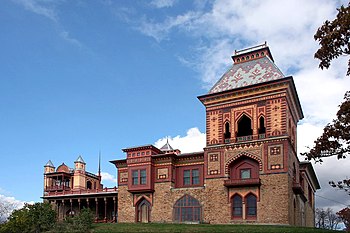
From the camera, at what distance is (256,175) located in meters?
37.9

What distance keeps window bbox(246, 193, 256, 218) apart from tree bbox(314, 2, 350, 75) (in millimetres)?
21529

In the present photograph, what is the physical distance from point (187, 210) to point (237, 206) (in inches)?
216

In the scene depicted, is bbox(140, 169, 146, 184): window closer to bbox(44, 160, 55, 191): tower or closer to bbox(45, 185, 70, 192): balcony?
bbox(45, 185, 70, 192): balcony

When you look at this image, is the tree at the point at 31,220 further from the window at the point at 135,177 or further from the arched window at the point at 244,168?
the arched window at the point at 244,168

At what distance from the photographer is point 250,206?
123 feet

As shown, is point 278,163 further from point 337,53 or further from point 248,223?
point 337,53

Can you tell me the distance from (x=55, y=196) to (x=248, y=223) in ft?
95.6

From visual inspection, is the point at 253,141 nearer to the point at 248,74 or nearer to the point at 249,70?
the point at 248,74

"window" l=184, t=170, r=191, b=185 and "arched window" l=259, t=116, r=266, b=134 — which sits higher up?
"arched window" l=259, t=116, r=266, b=134

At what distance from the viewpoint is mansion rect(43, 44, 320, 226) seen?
121 ft

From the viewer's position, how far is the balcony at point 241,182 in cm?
3682

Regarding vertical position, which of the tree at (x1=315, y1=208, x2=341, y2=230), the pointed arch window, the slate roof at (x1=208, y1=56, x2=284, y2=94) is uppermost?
the slate roof at (x1=208, y1=56, x2=284, y2=94)

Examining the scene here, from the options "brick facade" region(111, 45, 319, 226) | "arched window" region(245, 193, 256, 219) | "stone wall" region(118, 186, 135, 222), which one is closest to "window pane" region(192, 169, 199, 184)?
"brick facade" region(111, 45, 319, 226)

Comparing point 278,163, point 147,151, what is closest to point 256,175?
point 278,163
